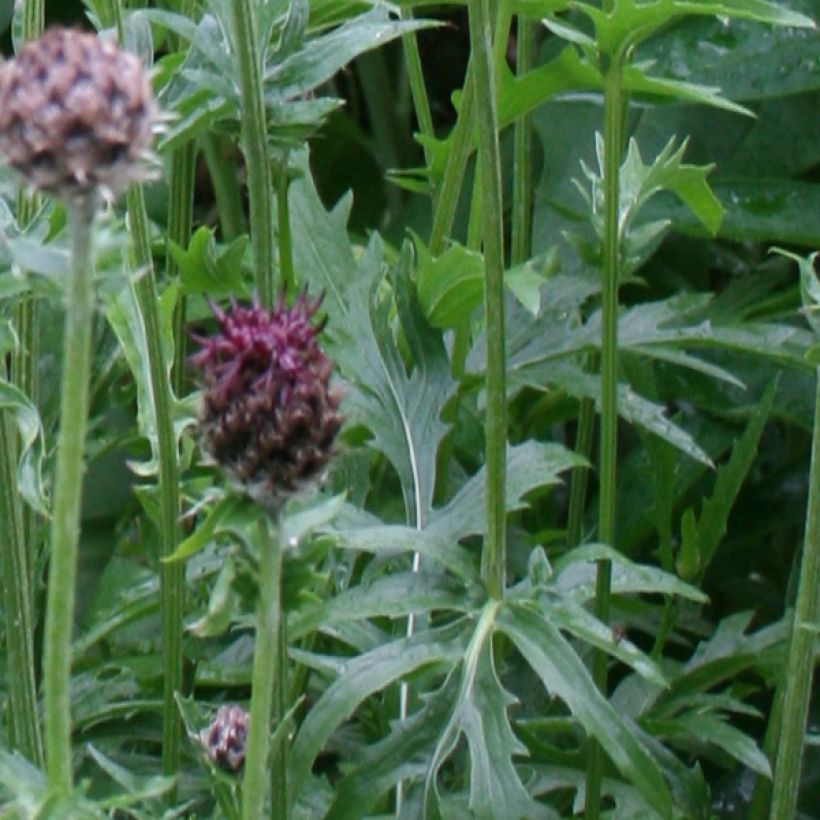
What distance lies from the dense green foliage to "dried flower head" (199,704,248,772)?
0.01m

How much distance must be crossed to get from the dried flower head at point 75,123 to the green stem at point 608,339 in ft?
1.39

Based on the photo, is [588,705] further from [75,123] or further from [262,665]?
[75,123]

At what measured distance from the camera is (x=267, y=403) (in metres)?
0.50

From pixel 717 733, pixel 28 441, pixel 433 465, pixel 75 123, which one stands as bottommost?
pixel 717 733

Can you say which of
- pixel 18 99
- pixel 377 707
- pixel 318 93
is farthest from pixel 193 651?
pixel 318 93

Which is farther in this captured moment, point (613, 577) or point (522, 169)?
point (522, 169)

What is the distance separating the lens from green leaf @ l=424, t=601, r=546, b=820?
2.43 feet

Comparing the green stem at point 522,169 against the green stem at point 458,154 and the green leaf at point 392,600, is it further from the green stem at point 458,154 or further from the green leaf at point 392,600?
the green leaf at point 392,600

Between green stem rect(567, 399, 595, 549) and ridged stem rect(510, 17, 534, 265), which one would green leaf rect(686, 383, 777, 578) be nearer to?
green stem rect(567, 399, 595, 549)

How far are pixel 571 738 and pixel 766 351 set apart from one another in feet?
0.95

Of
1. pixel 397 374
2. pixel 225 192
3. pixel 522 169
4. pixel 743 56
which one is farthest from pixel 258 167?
pixel 743 56

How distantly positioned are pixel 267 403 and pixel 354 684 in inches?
10.8

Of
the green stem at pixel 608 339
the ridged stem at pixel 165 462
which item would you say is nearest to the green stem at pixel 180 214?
the ridged stem at pixel 165 462

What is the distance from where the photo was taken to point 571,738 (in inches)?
42.4
